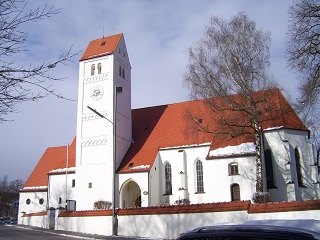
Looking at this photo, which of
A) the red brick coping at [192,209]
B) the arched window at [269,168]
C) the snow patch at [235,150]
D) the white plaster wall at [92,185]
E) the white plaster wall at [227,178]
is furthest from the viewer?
the white plaster wall at [92,185]

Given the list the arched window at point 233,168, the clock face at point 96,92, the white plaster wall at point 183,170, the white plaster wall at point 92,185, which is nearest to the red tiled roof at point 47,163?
the white plaster wall at point 92,185

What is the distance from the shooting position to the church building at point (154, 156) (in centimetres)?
2503

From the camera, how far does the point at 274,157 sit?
25.8 meters

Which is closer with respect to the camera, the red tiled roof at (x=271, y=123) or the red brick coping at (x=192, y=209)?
the red brick coping at (x=192, y=209)

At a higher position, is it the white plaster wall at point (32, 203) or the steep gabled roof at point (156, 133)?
the steep gabled roof at point (156, 133)

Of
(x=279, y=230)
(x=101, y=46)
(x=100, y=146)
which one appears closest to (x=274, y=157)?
(x=100, y=146)

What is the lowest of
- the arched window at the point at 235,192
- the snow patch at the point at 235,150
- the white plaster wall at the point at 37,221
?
the white plaster wall at the point at 37,221

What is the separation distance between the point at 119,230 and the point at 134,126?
17000 millimetres

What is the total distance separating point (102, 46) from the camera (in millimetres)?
33875

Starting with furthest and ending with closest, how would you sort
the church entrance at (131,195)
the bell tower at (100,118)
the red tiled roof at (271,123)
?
the bell tower at (100,118) < the church entrance at (131,195) < the red tiled roof at (271,123)

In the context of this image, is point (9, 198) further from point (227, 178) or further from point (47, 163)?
point (227, 178)

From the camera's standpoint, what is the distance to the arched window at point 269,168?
83.1 ft

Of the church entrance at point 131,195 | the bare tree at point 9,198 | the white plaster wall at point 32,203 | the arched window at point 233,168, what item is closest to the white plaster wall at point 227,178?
the arched window at point 233,168

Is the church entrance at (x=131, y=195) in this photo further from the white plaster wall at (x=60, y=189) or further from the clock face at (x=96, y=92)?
the clock face at (x=96, y=92)
